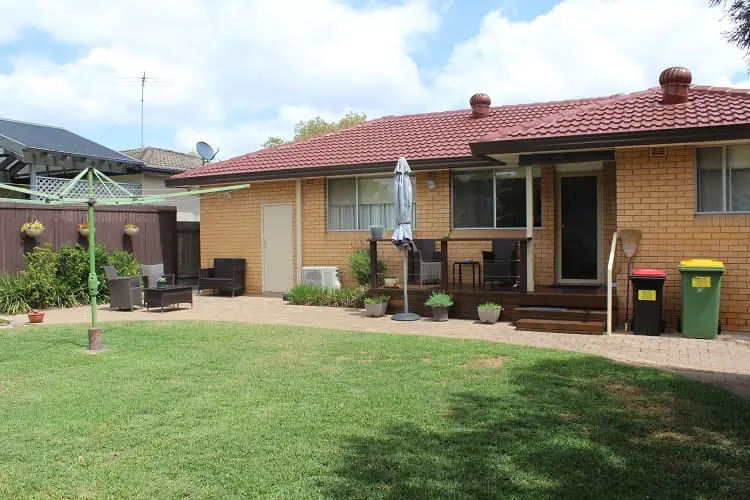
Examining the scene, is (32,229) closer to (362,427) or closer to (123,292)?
(123,292)

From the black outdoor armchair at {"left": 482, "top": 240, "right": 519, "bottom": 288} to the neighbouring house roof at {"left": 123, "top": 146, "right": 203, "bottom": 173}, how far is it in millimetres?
14492

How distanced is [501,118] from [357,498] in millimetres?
12489

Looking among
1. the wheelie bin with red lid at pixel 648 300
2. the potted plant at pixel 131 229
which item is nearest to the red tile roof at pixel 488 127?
the potted plant at pixel 131 229

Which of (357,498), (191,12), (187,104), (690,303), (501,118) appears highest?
(187,104)

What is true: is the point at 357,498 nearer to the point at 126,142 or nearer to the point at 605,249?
the point at 605,249

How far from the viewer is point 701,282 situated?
9148 mm

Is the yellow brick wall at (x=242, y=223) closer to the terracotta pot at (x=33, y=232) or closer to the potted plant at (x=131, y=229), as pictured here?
the potted plant at (x=131, y=229)

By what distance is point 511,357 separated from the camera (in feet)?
24.8

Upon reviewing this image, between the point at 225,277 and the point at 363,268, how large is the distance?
13.3 feet

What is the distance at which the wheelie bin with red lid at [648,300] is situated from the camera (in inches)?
369

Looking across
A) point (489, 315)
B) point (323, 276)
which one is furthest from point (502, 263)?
point (323, 276)

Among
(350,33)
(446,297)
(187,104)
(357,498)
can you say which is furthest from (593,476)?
(187,104)

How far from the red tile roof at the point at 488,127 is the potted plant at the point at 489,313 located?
284 cm

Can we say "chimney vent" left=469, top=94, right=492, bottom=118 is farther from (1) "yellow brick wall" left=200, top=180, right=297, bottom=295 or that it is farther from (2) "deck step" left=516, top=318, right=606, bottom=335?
(2) "deck step" left=516, top=318, right=606, bottom=335
